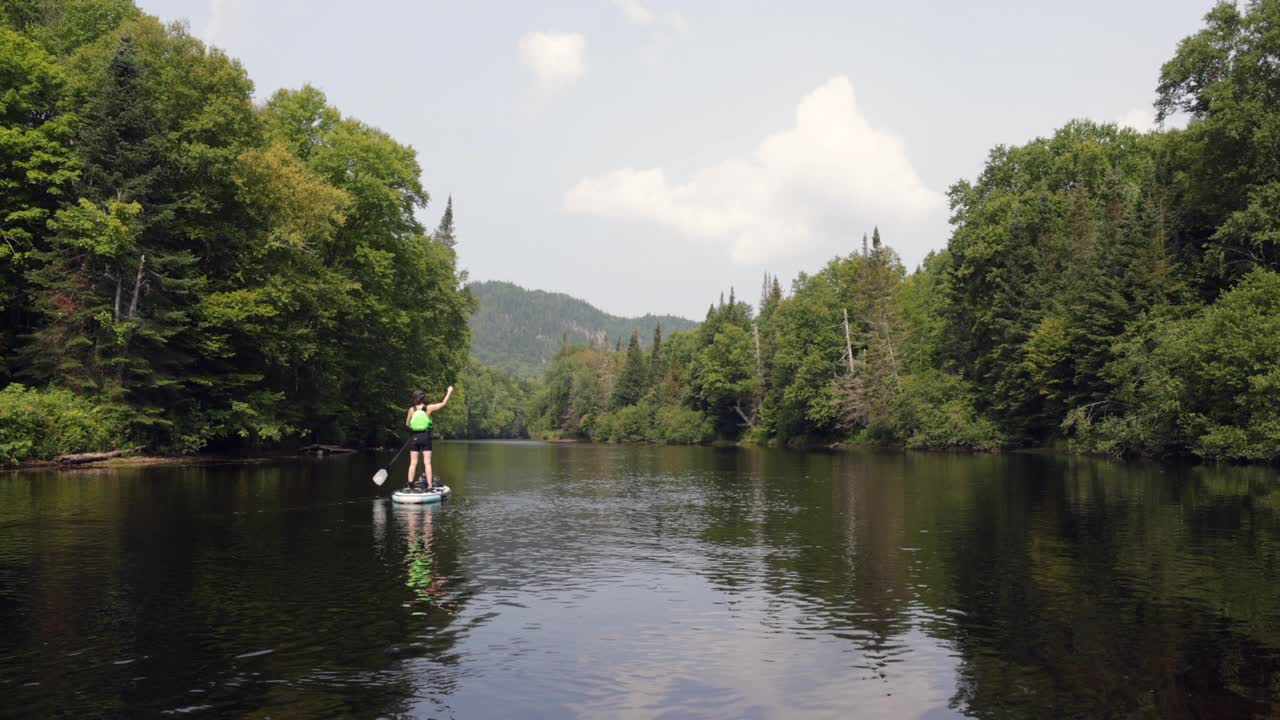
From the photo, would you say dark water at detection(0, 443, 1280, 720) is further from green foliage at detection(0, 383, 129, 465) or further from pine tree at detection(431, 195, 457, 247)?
pine tree at detection(431, 195, 457, 247)

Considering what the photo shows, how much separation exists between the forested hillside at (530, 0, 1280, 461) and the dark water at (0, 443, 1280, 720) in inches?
998

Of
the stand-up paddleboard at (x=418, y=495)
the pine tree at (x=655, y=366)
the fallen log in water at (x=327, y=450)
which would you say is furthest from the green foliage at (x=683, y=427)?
the stand-up paddleboard at (x=418, y=495)

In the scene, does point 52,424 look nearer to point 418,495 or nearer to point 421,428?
point 421,428

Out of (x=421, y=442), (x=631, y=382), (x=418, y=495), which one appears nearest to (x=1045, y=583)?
(x=418, y=495)

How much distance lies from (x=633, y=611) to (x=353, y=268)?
51.1 meters

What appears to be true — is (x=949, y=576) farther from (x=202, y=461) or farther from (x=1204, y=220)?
(x=1204, y=220)

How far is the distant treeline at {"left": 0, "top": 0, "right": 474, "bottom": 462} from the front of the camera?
126 ft

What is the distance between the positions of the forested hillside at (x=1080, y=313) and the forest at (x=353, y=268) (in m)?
0.24

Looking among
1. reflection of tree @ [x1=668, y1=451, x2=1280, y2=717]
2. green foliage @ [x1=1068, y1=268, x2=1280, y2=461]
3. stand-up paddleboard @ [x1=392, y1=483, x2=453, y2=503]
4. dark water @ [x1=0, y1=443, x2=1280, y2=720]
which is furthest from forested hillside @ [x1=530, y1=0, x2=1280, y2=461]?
stand-up paddleboard @ [x1=392, y1=483, x2=453, y2=503]

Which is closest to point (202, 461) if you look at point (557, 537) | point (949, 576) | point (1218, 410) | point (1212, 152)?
point (557, 537)

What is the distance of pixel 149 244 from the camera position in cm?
4153

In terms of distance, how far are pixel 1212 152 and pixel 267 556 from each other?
2152 inches

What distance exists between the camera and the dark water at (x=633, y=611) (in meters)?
8.02

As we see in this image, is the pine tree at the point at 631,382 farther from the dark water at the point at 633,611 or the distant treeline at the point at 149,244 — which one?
the dark water at the point at 633,611
